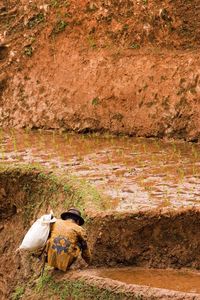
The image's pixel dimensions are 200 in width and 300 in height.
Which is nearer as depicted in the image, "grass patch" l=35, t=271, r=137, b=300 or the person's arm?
"grass patch" l=35, t=271, r=137, b=300

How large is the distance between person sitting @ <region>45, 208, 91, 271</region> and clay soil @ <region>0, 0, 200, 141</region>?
5.59 meters

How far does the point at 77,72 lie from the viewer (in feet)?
54.3

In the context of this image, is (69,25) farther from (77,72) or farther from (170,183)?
(170,183)

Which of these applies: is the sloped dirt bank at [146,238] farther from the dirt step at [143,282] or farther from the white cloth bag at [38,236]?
the white cloth bag at [38,236]

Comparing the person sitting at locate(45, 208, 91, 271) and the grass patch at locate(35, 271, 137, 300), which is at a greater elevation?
the person sitting at locate(45, 208, 91, 271)

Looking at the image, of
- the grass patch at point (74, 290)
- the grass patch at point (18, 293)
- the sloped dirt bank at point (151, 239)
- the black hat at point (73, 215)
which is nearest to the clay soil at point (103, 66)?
the sloped dirt bank at point (151, 239)

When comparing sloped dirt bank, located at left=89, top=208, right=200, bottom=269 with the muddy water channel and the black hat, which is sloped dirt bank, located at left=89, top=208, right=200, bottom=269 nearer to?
the muddy water channel

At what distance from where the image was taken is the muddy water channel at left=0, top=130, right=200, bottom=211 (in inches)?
435

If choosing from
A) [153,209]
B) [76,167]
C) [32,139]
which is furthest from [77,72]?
[153,209]

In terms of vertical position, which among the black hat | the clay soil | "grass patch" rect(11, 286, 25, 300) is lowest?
"grass patch" rect(11, 286, 25, 300)

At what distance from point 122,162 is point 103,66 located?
360cm

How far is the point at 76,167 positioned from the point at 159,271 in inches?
125

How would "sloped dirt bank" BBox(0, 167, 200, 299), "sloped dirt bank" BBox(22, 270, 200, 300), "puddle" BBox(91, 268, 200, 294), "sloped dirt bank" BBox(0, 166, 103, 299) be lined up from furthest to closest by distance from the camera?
1. "sloped dirt bank" BBox(0, 166, 103, 299)
2. "sloped dirt bank" BBox(0, 167, 200, 299)
3. "puddle" BBox(91, 268, 200, 294)
4. "sloped dirt bank" BBox(22, 270, 200, 300)

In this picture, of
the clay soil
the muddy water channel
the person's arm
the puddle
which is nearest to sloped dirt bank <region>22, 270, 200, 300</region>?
the person's arm
